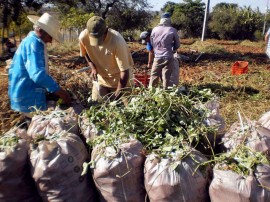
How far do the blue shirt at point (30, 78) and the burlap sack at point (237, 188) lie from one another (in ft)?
5.70

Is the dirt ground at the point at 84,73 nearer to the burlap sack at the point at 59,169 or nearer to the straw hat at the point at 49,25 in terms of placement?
the straw hat at the point at 49,25

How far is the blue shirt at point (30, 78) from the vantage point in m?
2.89

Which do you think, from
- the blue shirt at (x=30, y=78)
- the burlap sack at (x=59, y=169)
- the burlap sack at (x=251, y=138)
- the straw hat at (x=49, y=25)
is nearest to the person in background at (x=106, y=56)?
the straw hat at (x=49, y=25)

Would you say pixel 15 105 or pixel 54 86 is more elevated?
pixel 54 86

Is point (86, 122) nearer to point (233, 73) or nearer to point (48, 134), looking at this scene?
point (48, 134)

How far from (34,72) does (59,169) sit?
1041 millimetres

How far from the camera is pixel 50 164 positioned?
7.38 feet

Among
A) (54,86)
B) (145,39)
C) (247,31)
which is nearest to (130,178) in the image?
(54,86)

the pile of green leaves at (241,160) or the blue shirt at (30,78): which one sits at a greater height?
the blue shirt at (30,78)

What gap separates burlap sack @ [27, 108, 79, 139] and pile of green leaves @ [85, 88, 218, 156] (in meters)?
0.16

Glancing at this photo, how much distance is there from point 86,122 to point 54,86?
1.83 ft

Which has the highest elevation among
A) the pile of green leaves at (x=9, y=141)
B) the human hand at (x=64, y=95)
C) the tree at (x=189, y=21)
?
the tree at (x=189, y=21)

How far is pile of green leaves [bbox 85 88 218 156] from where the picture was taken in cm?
230

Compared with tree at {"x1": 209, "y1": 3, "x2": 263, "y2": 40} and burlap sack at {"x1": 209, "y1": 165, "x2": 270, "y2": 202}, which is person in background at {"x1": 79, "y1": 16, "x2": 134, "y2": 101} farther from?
tree at {"x1": 209, "y1": 3, "x2": 263, "y2": 40}
